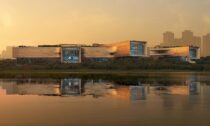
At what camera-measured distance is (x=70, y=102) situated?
36.7 meters

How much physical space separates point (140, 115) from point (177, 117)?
257 cm

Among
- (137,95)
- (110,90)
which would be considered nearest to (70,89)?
(110,90)

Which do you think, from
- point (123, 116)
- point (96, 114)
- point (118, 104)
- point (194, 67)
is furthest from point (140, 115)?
point (194, 67)

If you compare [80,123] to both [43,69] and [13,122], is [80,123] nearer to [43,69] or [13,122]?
[13,122]

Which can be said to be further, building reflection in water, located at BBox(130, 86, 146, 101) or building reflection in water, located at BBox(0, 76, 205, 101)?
building reflection in water, located at BBox(0, 76, 205, 101)

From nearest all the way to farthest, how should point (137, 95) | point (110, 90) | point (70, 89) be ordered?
point (137, 95) → point (110, 90) → point (70, 89)

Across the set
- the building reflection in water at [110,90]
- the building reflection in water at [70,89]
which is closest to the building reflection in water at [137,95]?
the building reflection in water at [110,90]

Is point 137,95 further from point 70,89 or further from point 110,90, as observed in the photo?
point 70,89

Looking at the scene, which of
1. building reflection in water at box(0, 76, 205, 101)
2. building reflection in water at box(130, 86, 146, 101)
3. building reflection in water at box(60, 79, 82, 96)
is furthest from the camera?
building reflection in water at box(60, 79, 82, 96)

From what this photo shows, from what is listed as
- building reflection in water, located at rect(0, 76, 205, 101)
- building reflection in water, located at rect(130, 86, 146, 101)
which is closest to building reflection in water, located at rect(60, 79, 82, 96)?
building reflection in water, located at rect(0, 76, 205, 101)

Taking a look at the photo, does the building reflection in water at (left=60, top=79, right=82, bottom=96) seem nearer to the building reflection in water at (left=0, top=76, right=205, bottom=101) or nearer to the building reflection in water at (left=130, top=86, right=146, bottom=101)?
the building reflection in water at (left=0, top=76, right=205, bottom=101)

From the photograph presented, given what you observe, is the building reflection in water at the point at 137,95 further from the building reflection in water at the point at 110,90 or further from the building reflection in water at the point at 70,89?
the building reflection in water at the point at 70,89

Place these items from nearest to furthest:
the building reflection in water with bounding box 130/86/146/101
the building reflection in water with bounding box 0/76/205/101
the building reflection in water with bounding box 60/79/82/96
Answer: the building reflection in water with bounding box 130/86/146/101 → the building reflection in water with bounding box 0/76/205/101 → the building reflection in water with bounding box 60/79/82/96

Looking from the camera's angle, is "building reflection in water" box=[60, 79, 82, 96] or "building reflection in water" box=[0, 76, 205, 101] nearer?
"building reflection in water" box=[0, 76, 205, 101]
